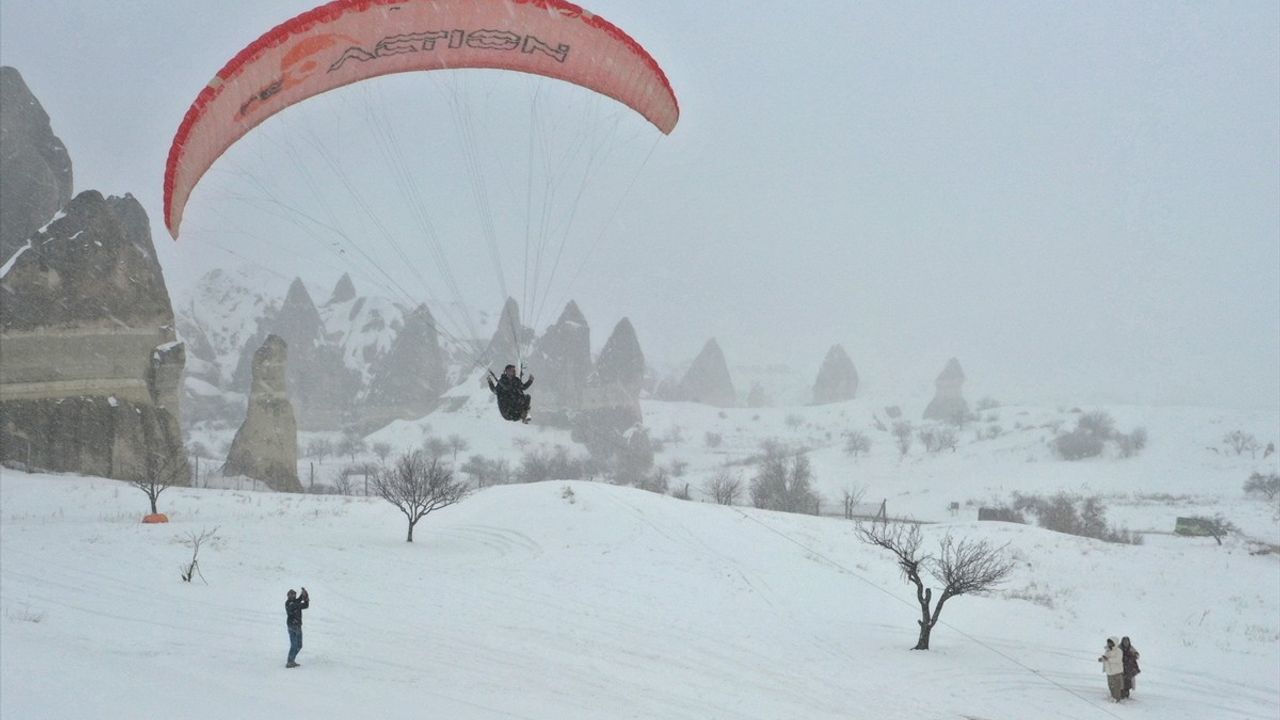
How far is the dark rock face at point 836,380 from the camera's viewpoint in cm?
17062

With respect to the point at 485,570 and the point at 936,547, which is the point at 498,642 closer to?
the point at 485,570

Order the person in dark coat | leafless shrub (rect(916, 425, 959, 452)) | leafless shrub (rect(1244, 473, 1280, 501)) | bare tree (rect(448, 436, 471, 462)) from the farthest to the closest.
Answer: bare tree (rect(448, 436, 471, 462)) → leafless shrub (rect(916, 425, 959, 452)) → leafless shrub (rect(1244, 473, 1280, 501)) → the person in dark coat

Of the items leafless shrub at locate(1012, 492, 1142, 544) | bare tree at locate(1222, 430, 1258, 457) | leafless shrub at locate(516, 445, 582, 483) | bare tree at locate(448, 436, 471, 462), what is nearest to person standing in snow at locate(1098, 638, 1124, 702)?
leafless shrub at locate(1012, 492, 1142, 544)

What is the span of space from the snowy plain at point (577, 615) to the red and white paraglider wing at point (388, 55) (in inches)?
250

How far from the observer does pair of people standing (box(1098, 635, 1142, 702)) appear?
1224cm

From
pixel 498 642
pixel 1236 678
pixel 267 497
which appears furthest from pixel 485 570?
pixel 267 497

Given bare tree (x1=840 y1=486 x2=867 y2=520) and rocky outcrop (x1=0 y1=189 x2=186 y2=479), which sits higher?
rocky outcrop (x1=0 y1=189 x2=186 y2=479)

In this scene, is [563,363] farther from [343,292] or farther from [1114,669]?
[1114,669]

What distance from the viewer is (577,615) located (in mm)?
16078

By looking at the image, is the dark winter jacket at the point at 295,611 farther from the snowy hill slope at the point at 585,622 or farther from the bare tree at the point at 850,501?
the bare tree at the point at 850,501

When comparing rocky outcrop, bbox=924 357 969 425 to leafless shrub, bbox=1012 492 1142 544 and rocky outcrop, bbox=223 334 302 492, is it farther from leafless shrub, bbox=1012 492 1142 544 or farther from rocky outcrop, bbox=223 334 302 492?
rocky outcrop, bbox=223 334 302 492

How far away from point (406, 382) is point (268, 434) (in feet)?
241

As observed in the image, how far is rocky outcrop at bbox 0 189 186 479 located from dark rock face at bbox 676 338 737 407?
12560cm

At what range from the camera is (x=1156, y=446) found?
251 ft
